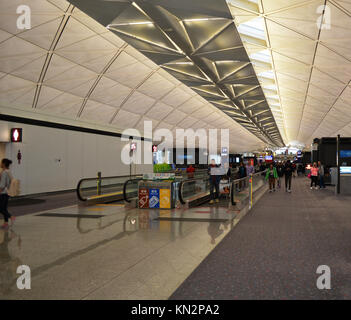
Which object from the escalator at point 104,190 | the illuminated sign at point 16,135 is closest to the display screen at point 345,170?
the escalator at point 104,190

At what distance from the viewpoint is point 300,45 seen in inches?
636

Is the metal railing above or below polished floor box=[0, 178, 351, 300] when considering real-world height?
above

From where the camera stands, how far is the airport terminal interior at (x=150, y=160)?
211 inches

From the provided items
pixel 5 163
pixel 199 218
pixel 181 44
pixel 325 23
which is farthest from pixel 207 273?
pixel 181 44

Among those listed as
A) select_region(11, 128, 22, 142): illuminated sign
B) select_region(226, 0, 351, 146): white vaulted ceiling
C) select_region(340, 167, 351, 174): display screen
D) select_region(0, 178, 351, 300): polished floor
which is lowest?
select_region(0, 178, 351, 300): polished floor

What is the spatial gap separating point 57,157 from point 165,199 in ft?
33.4

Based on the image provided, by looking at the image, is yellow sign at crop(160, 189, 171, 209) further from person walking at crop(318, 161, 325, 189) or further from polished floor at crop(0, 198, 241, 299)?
person walking at crop(318, 161, 325, 189)

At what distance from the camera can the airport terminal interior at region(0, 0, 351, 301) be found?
5348mm

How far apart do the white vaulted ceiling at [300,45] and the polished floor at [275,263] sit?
7772 millimetres

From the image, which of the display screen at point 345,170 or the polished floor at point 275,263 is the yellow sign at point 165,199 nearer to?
the polished floor at point 275,263

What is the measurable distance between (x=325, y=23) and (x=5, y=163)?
12670 mm

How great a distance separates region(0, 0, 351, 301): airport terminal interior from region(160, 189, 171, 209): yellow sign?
0.04 m

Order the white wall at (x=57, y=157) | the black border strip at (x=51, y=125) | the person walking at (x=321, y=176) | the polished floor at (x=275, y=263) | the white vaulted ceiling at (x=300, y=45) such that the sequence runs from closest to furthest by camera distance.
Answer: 1. the polished floor at (x=275, y=263)
2. the white vaulted ceiling at (x=300, y=45)
3. the black border strip at (x=51, y=125)
4. the white wall at (x=57, y=157)
5. the person walking at (x=321, y=176)

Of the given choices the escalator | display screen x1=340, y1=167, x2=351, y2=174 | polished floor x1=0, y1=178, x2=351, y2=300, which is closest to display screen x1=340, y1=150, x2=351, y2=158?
display screen x1=340, y1=167, x2=351, y2=174
